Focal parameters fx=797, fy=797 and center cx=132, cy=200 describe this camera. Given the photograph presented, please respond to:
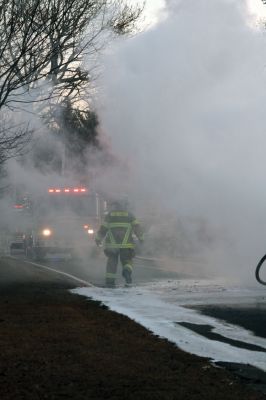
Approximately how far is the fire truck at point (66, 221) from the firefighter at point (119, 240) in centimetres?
978

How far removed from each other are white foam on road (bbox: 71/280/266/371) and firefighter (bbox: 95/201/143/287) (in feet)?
2.27

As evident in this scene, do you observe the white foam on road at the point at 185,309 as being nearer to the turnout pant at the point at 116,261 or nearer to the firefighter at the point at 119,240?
the turnout pant at the point at 116,261

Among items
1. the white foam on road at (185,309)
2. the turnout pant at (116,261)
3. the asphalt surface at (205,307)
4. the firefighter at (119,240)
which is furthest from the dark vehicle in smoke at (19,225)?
the white foam on road at (185,309)

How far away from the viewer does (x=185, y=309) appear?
1179 centimetres

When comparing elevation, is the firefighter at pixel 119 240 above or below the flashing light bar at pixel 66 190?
below

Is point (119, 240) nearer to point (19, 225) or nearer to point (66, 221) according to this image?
point (66, 221)

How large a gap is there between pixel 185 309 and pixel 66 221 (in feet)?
52.3

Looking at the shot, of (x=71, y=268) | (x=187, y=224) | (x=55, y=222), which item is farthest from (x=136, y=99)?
(x=55, y=222)

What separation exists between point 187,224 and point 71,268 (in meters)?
4.56

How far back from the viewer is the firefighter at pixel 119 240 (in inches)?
640

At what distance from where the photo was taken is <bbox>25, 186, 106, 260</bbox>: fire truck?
2686 cm

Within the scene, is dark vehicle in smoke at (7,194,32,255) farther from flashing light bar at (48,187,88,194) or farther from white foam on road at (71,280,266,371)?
white foam on road at (71,280,266,371)

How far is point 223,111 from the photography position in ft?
55.6

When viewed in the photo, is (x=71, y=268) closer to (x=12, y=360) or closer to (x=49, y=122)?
(x=49, y=122)
